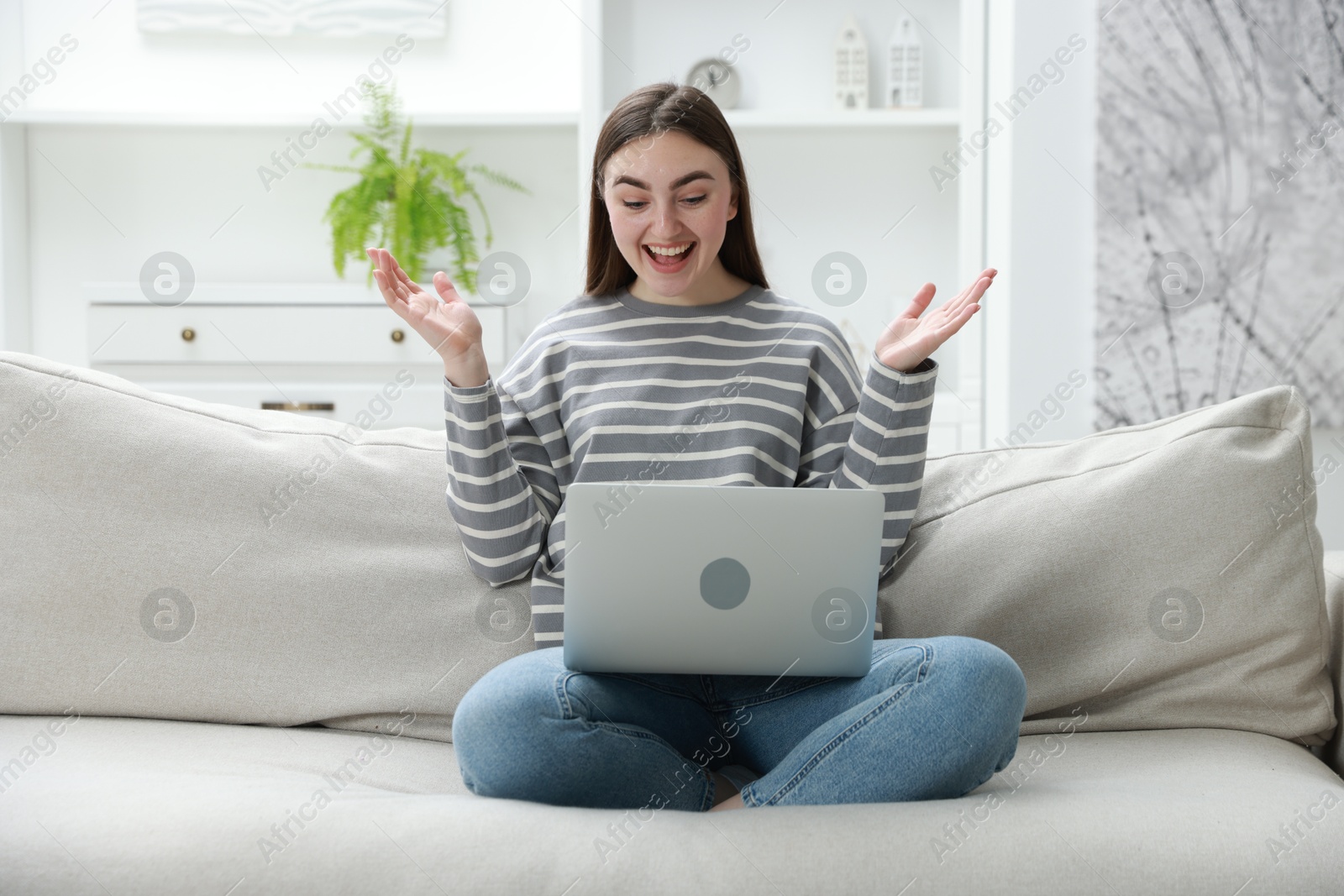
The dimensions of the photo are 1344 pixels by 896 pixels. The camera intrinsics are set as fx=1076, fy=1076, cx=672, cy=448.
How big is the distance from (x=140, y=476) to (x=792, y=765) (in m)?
0.82

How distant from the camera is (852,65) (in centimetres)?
302

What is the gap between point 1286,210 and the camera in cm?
258

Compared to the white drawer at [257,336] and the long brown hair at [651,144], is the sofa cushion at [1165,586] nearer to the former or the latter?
the long brown hair at [651,144]

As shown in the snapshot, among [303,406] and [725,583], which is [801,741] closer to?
[725,583]

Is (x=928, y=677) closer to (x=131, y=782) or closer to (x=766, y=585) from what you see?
(x=766, y=585)

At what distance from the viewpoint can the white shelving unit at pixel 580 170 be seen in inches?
118

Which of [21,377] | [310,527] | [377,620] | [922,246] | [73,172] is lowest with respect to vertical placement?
[377,620]

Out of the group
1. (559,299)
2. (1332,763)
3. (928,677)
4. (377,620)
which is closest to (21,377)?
(377,620)

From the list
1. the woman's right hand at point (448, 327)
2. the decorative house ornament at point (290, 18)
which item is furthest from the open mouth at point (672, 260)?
the decorative house ornament at point (290, 18)

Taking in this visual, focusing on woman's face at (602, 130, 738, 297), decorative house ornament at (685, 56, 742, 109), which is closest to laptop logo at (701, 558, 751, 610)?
woman's face at (602, 130, 738, 297)

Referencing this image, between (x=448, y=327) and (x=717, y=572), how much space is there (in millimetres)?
484

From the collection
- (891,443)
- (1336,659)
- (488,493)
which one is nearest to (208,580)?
(488,493)

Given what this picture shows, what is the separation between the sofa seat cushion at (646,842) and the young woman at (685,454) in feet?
0.22

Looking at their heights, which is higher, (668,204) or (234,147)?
(234,147)
